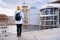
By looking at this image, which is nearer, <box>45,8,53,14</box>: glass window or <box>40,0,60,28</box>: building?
<box>40,0,60,28</box>: building

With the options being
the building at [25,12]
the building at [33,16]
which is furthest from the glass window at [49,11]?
the building at [25,12]

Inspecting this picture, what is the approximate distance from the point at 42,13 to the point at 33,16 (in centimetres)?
264

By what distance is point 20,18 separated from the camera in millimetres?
9180

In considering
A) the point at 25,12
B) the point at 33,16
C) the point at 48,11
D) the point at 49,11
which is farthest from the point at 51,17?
the point at 25,12

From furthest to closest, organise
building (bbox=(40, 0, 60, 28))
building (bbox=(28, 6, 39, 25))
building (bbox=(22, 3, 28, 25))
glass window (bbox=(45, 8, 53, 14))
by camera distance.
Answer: building (bbox=(22, 3, 28, 25))
building (bbox=(28, 6, 39, 25))
glass window (bbox=(45, 8, 53, 14))
building (bbox=(40, 0, 60, 28))

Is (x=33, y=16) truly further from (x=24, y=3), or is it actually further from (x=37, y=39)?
(x=37, y=39)

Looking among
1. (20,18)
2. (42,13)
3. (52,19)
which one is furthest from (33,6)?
(20,18)

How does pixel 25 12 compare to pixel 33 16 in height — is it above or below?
above

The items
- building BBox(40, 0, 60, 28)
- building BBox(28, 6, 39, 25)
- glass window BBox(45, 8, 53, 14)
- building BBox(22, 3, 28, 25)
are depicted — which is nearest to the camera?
building BBox(40, 0, 60, 28)

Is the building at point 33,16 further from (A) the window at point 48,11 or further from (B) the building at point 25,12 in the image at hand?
(A) the window at point 48,11

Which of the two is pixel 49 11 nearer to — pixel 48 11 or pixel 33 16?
pixel 48 11

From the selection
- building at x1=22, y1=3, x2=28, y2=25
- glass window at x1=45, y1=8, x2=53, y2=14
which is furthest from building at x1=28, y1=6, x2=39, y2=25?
glass window at x1=45, y1=8, x2=53, y2=14

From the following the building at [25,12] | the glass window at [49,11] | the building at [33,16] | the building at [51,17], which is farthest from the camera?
the building at [25,12]

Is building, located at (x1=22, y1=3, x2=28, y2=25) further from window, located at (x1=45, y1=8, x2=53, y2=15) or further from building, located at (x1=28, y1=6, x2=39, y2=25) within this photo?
window, located at (x1=45, y1=8, x2=53, y2=15)
